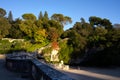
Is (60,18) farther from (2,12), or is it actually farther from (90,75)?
(90,75)

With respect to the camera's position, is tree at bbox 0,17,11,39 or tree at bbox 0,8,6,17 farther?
tree at bbox 0,8,6,17

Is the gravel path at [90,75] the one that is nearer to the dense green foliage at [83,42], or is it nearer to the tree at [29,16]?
the dense green foliage at [83,42]

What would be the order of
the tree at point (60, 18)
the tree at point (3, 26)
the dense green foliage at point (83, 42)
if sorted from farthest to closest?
1. the tree at point (60, 18)
2. the tree at point (3, 26)
3. the dense green foliage at point (83, 42)

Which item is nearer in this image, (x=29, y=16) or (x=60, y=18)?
(x=60, y=18)

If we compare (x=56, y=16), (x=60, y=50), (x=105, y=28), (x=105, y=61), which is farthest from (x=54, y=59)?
(x=56, y=16)

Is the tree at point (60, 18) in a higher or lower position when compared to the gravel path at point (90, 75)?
higher

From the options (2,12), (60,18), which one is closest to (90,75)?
(60,18)

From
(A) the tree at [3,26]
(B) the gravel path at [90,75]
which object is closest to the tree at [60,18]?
(A) the tree at [3,26]

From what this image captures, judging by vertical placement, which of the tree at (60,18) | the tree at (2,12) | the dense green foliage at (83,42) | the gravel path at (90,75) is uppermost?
the tree at (2,12)

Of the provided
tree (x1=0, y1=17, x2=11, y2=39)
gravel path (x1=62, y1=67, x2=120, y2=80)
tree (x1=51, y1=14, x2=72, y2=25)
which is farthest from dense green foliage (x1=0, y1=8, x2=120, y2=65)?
tree (x1=51, y1=14, x2=72, y2=25)

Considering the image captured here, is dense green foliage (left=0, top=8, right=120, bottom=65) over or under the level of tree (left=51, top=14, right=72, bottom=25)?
under

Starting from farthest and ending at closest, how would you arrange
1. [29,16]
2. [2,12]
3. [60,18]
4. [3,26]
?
[2,12] → [29,16] → [60,18] → [3,26]

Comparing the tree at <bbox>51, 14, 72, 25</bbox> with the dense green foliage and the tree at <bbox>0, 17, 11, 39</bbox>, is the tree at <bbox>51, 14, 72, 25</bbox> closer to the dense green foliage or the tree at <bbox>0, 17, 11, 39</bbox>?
the dense green foliage

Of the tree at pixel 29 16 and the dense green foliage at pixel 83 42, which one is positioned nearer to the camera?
the dense green foliage at pixel 83 42
